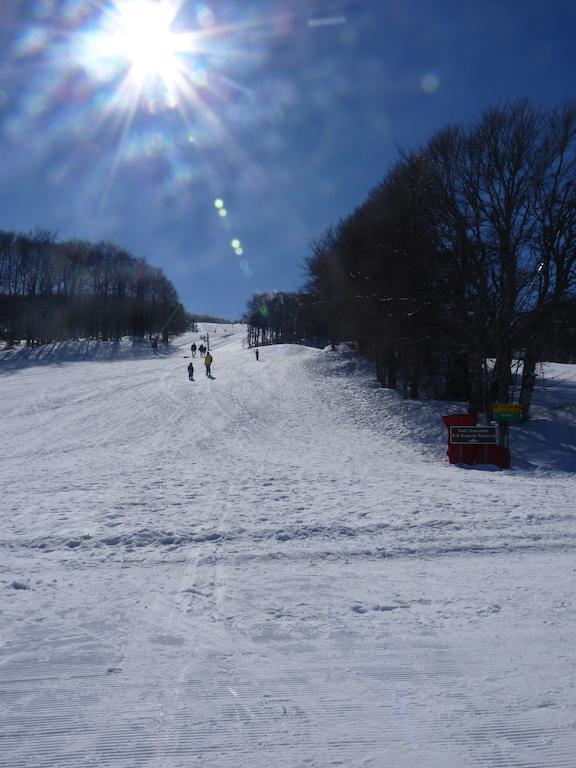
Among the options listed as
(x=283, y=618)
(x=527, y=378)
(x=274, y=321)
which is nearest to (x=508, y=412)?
(x=527, y=378)

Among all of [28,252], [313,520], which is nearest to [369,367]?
[313,520]

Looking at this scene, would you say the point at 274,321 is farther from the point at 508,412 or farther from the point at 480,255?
the point at 508,412

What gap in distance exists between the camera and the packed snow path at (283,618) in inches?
129

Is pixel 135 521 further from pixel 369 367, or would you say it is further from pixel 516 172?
pixel 369 367

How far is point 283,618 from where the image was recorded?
482 centimetres

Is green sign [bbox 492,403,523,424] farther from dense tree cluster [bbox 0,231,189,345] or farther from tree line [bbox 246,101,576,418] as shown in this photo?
dense tree cluster [bbox 0,231,189,345]

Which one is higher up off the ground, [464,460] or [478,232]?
[478,232]

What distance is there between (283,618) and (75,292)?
240 ft

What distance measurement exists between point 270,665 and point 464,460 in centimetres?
1249

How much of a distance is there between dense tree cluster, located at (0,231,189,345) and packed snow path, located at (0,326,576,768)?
186ft

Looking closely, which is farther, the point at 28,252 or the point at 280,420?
the point at 28,252

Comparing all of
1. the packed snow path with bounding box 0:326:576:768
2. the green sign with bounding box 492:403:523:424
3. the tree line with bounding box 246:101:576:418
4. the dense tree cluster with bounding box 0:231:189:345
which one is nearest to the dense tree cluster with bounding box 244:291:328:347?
the dense tree cluster with bounding box 0:231:189:345

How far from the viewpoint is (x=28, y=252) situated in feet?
212

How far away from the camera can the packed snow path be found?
3.29 meters
